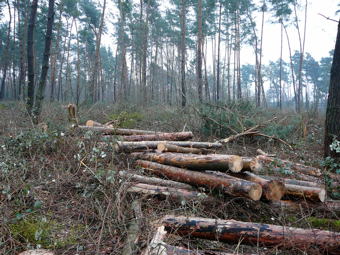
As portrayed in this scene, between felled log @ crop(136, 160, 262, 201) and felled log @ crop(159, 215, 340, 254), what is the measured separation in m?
0.66

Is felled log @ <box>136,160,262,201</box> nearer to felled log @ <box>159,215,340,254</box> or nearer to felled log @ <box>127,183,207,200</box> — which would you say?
felled log @ <box>127,183,207,200</box>

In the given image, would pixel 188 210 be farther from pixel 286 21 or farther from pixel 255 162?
pixel 286 21

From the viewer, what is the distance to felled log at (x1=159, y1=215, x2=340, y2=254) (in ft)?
8.45

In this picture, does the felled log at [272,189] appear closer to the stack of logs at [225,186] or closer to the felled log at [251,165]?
the stack of logs at [225,186]

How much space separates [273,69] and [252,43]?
3879 centimetres

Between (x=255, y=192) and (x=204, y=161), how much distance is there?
91cm

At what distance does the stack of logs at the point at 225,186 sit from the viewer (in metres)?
2.65

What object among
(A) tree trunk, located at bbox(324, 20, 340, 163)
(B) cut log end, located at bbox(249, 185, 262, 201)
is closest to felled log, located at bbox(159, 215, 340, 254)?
(B) cut log end, located at bbox(249, 185, 262, 201)

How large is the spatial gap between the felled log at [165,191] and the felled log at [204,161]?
18.3 inches

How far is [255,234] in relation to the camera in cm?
267

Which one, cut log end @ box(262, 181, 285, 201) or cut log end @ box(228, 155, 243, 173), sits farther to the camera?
cut log end @ box(228, 155, 243, 173)

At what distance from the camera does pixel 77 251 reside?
2.48m

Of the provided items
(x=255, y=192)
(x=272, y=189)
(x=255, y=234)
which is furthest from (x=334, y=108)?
(x=255, y=234)

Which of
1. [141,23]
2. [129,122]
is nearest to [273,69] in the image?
[141,23]
